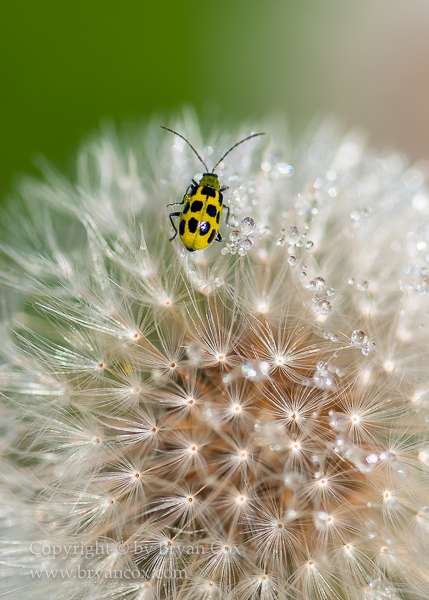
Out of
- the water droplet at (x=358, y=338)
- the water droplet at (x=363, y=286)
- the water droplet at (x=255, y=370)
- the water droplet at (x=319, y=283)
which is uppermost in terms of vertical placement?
the water droplet at (x=363, y=286)

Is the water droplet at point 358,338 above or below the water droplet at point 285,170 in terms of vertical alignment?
below

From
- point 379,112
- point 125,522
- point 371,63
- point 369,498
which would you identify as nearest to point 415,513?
point 369,498

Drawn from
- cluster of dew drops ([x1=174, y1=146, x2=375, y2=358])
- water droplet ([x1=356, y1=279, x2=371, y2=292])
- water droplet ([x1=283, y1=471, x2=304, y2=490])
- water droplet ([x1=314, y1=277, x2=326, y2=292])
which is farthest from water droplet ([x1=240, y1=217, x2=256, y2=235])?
water droplet ([x1=283, y1=471, x2=304, y2=490])

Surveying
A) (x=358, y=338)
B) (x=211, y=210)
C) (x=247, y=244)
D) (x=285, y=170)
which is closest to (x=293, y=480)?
(x=358, y=338)

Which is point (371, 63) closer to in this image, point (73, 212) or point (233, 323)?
point (73, 212)

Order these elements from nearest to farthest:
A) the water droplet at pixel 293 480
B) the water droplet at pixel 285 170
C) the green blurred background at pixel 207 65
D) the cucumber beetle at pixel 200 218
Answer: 1. the water droplet at pixel 293 480
2. the cucumber beetle at pixel 200 218
3. the water droplet at pixel 285 170
4. the green blurred background at pixel 207 65

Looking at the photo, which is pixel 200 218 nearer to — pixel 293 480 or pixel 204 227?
pixel 204 227

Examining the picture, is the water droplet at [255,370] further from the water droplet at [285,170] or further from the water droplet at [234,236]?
the water droplet at [285,170]

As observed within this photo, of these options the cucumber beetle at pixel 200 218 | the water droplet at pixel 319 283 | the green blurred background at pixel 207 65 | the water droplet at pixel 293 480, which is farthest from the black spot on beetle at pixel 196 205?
the green blurred background at pixel 207 65
